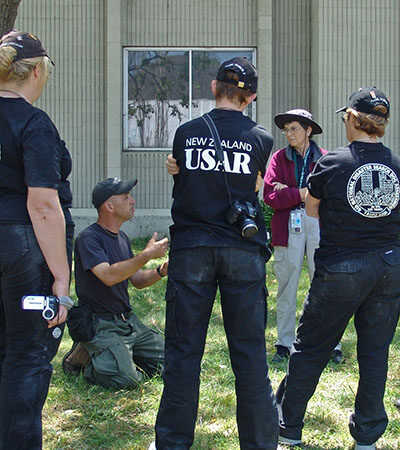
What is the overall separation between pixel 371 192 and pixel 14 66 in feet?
6.51

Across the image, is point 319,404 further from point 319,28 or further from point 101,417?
point 319,28

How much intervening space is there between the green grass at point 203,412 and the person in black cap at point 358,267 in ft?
1.26

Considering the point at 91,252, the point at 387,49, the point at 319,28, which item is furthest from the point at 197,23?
the point at 91,252

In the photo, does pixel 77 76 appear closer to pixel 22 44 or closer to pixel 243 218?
pixel 22 44

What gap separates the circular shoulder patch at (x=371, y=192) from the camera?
3.68 metres

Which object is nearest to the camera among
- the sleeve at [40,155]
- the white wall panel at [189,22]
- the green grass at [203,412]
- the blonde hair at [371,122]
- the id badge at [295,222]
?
the sleeve at [40,155]

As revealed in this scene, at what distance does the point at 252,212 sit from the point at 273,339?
3238 mm

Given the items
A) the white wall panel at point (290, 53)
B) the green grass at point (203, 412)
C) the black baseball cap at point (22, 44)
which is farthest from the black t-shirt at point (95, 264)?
the white wall panel at point (290, 53)

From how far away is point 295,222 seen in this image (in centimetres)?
560

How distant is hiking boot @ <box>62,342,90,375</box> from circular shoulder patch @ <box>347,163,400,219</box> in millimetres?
2509

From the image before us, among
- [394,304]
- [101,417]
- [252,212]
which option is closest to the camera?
[252,212]

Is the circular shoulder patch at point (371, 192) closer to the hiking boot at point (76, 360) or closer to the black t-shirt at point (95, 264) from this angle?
the black t-shirt at point (95, 264)

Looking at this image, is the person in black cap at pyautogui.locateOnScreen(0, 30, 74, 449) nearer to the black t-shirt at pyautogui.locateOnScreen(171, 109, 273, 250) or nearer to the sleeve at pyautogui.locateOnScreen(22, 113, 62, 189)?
the sleeve at pyautogui.locateOnScreen(22, 113, 62, 189)

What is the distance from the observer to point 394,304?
3.84 metres
